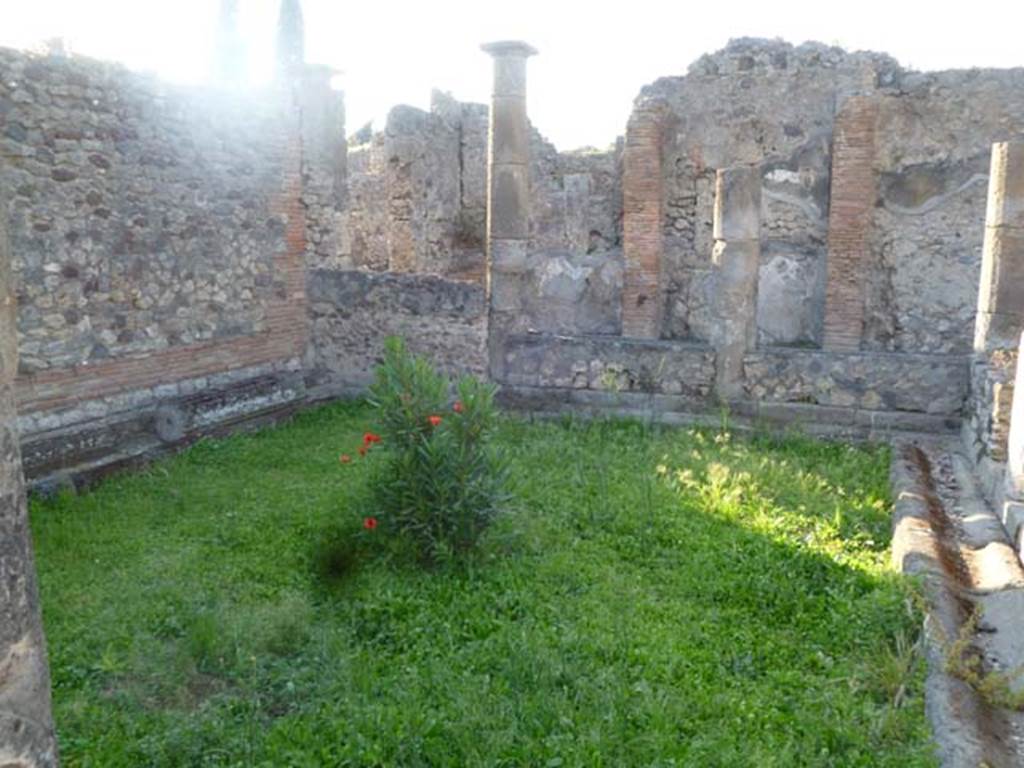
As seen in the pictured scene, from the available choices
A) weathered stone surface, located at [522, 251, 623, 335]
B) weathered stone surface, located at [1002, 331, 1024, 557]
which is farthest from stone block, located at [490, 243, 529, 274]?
weathered stone surface, located at [1002, 331, 1024, 557]

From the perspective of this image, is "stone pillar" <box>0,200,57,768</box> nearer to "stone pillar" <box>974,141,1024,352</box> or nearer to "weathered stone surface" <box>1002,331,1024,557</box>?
"weathered stone surface" <box>1002,331,1024,557</box>

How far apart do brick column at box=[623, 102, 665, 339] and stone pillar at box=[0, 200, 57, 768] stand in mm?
11639

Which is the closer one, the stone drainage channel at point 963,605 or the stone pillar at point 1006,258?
the stone drainage channel at point 963,605

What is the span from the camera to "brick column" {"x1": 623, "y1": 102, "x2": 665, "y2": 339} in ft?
42.6

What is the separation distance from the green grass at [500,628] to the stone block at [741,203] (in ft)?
9.64

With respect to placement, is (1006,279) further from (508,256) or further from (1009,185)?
(508,256)

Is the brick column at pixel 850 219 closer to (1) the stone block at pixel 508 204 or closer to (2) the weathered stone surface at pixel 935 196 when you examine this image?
(2) the weathered stone surface at pixel 935 196

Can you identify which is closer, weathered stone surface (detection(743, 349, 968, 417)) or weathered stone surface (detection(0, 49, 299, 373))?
weathered stone surface (detection(0, 49, 299, 373))

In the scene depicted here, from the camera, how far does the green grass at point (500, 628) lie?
3.50m

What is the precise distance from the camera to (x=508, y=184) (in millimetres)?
10344

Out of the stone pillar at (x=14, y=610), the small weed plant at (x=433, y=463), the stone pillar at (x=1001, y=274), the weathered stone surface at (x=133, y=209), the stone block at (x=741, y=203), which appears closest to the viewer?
the stone pillar at (x=14, y=610)

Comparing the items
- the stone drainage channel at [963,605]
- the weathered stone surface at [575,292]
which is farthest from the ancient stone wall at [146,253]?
the stone drainage channel at [963,605]

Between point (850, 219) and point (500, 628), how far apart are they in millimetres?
9387

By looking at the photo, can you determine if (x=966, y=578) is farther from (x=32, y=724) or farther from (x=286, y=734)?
(x=32, y=724)
